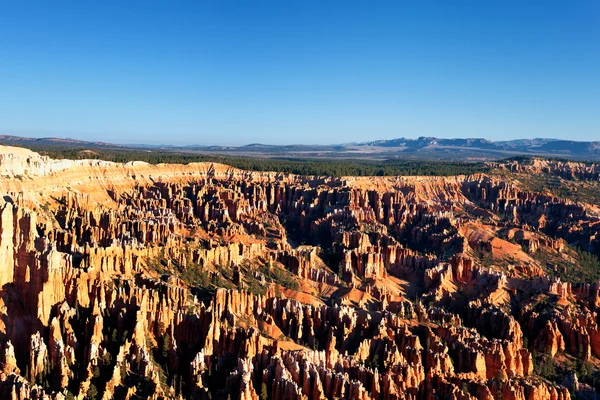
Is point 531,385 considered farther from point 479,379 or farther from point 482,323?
point 482,323

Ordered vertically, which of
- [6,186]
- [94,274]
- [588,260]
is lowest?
[588,260]

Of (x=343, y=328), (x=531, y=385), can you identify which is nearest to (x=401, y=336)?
(x=343, y=328)

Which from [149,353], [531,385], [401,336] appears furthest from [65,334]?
[531,385]

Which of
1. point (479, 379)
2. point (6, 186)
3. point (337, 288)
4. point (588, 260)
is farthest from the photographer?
point (588, 260)

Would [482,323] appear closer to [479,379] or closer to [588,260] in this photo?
[479,379]

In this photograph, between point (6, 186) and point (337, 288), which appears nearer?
point (337, 288)

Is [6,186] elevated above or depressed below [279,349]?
above

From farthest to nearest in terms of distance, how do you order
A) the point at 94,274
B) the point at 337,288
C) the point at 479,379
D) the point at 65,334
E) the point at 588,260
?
the point at 588,260 → the point at 337,288 → the point at 94,274 → the point at 479,379 → the point at 65,334
